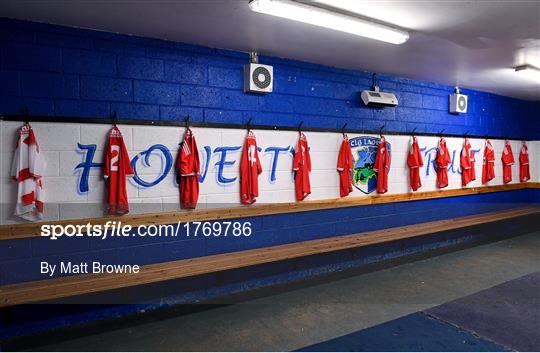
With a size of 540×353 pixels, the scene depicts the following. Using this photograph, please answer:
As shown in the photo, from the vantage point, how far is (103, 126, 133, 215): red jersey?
3.13 m

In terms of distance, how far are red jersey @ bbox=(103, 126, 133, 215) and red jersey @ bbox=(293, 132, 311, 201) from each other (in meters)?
1.89

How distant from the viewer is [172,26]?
3.08m

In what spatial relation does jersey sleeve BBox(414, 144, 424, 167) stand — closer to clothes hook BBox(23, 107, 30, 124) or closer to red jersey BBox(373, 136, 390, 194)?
red jersey BBox(373, 136, 390, 194)

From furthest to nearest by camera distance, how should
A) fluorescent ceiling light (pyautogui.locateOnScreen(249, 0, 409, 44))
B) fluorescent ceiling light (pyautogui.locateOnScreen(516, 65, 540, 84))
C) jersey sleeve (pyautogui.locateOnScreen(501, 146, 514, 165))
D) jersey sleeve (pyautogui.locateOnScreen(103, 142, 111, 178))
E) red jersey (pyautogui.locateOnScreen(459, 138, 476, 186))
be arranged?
jersey sleeve (pyautogui.locateOnScreen(501, 146, 514, 165))
red jersey (pyautogui.locateOnScreen(459, 138, 476, 186))
fluorescent ceiling light (pyautogui.locateOnScreen(516, 65, 540, 84))
jersey sleeve (pyautogui.locateOnScreen(103, 142, 111, 178))
fluorescent ceiling light (pyautogui.locateOnScreen(249, 0, 409, 44))

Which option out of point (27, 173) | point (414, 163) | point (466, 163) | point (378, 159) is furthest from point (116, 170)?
point (466, 163)

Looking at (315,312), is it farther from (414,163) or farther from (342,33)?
(414,163)

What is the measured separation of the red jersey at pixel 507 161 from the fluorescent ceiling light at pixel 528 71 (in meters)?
2.15

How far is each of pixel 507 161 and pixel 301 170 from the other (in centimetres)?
502

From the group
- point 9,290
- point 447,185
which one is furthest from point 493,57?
point 9,290

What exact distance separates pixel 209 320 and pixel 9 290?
162 centimetres

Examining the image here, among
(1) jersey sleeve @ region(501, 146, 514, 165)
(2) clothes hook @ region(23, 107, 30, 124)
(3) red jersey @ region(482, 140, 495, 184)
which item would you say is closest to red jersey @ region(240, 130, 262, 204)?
(2) clothes hook @ region(23, 107, 30, 124)

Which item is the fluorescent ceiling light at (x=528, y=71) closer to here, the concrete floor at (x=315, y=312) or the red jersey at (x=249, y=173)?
the concrete floor at (x=315, y=312)

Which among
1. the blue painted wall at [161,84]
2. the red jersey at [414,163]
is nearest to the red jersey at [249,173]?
the blue painted wall at [161,84]

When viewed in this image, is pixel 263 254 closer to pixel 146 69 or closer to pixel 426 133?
pixel 146 69
